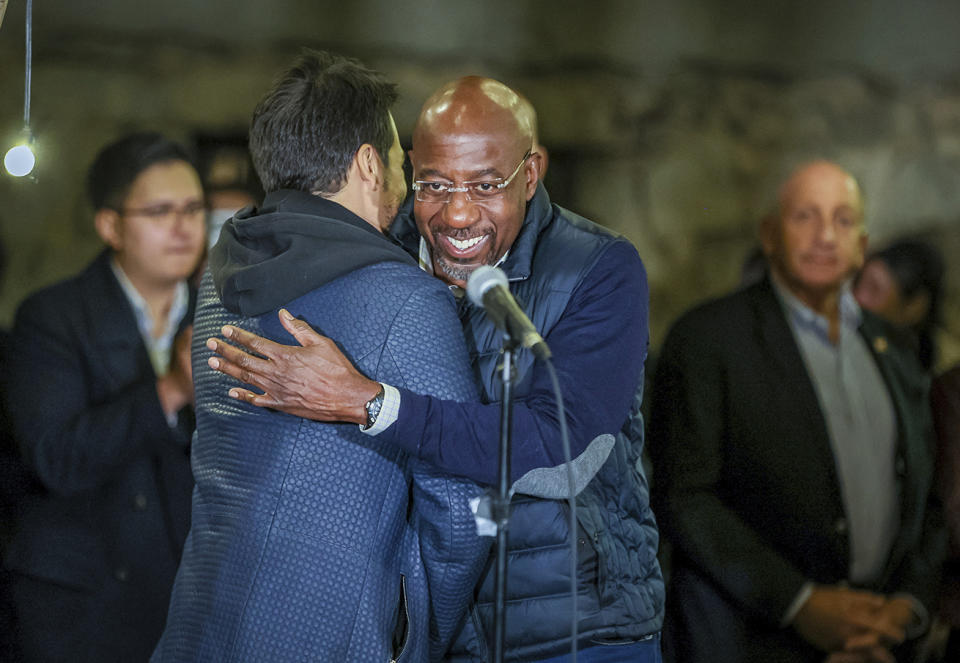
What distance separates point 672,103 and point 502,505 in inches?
110

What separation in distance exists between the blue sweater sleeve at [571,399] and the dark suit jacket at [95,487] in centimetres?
157

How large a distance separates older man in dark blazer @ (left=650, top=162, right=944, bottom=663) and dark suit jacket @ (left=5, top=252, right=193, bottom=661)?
156 centimetres

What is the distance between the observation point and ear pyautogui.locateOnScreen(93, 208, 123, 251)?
3.64m

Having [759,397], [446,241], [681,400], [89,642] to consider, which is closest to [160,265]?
[89,642]

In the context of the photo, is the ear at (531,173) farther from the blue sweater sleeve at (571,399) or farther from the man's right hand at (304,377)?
the man's right hand at (304,377)

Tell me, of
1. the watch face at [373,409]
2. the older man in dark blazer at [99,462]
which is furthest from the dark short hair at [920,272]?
the watch face at [373,409]

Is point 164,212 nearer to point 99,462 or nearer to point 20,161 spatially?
point 99,462

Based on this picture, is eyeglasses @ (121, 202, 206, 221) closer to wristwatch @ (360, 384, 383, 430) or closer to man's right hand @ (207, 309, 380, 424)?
man's right hand @ (207, 309, 380, 424)

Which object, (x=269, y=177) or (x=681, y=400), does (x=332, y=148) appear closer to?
(x=269, y=177)

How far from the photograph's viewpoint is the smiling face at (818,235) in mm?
3943

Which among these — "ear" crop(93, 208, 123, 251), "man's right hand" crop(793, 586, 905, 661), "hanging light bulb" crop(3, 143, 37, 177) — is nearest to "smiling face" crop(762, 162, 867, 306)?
"man's right hand" crop(793, 586, 905, 661)

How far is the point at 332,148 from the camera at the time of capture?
2.14 m

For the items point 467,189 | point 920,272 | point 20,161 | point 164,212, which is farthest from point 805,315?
point 20,161

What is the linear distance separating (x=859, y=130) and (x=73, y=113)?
2915 mm
